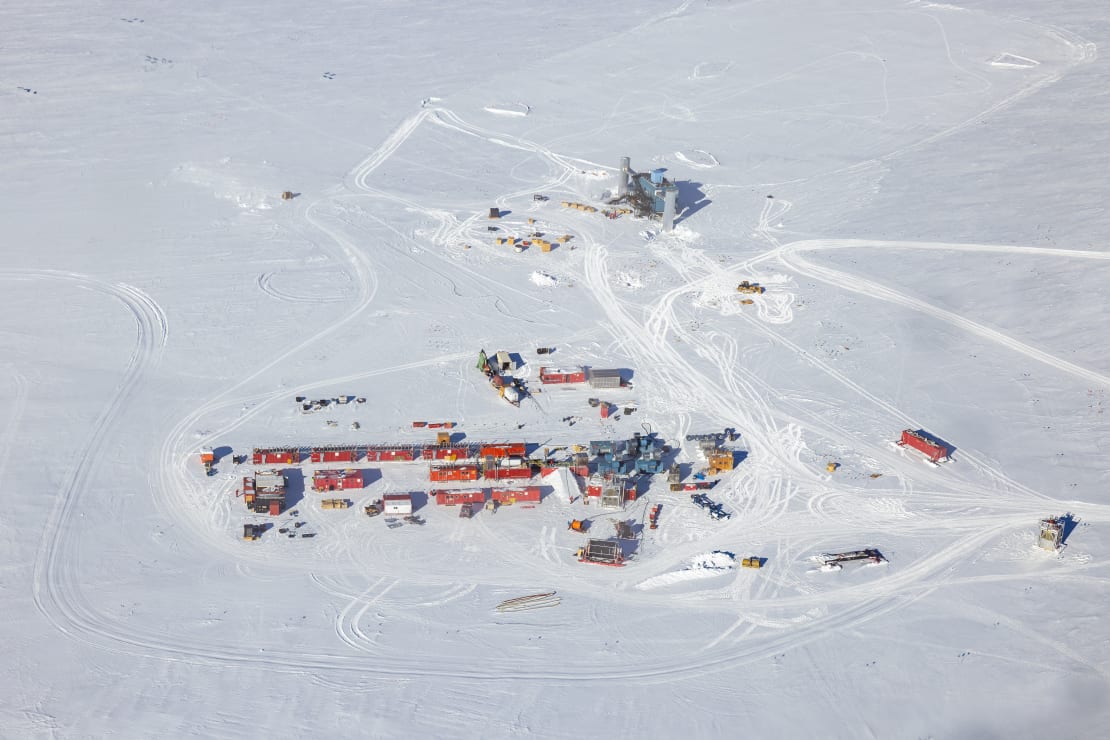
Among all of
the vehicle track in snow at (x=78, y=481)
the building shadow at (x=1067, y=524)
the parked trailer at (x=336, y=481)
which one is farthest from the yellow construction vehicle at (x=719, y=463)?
the vehicle track in snow at (x=78, y=481)

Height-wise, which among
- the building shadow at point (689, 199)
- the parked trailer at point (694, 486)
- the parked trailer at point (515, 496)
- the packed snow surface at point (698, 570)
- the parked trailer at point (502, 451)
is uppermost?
the building shadow at point (689, 199)

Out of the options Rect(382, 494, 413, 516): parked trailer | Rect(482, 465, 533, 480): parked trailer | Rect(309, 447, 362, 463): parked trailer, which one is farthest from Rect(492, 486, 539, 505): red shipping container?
Rect(309, 447, 362, 463): parked trailer

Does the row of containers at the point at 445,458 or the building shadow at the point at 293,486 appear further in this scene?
the row of containers at the point at 445,458

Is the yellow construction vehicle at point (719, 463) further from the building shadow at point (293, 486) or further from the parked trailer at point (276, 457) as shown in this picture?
the parked trailer at point (276, 457)

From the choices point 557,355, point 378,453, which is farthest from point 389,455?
point 557,355

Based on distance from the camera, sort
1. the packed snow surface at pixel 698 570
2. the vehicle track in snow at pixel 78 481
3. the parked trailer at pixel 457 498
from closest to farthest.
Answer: the vehicle track in snow at pixel 78 481
the packed snow surface at pixel 698 570
the parked trailer at pixel 457 498

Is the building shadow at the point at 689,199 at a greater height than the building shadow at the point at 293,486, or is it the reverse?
the building shadow at the point at 689,199

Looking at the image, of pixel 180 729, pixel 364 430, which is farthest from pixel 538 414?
pixel 180 729
